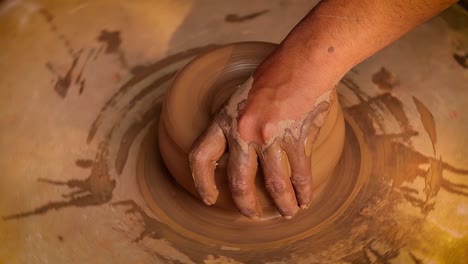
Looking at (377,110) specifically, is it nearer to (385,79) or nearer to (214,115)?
(385,79)

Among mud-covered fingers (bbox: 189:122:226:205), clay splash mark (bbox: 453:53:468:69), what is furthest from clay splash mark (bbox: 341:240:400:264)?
clay splash mark (bbox: 453:53:468:69)

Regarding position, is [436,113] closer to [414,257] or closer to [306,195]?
[414,257]

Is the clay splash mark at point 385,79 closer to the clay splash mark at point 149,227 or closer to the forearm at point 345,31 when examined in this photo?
the forearm at point 345,31

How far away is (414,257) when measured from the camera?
4.53 feet

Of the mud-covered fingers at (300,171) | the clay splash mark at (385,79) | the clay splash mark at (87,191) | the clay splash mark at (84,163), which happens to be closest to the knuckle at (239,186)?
the mud-covered fingers at (300,171)

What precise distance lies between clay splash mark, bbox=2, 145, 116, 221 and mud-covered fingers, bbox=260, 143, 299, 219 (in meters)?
0.49

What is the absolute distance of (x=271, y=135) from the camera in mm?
1223

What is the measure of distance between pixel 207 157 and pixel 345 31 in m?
0.39

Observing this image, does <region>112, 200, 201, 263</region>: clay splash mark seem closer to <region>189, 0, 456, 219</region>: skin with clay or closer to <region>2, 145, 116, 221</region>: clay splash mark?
<region>2, 145, 116, 221</region>: clay splash mark

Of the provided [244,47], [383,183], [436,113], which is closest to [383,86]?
[436,113]

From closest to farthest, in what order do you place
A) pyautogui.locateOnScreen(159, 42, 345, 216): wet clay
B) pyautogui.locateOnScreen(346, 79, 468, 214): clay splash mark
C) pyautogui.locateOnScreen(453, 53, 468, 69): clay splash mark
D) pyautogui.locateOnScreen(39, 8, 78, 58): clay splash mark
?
pyautogui.locateOnScreen(159, 42, 345, 216): wet clay
pyautogui.locateOnScreen(346, 79, 468, 214): clay splash mark
pyautogui.locateOnScreen(453, 53, 468, 69): clay splash mark
pyautogui.locateOnScreen(39, 8, 78, 58): clay splash mark

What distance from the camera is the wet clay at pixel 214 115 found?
4.47ft

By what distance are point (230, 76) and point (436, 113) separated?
615mm

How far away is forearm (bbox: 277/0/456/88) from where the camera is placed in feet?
4.03
